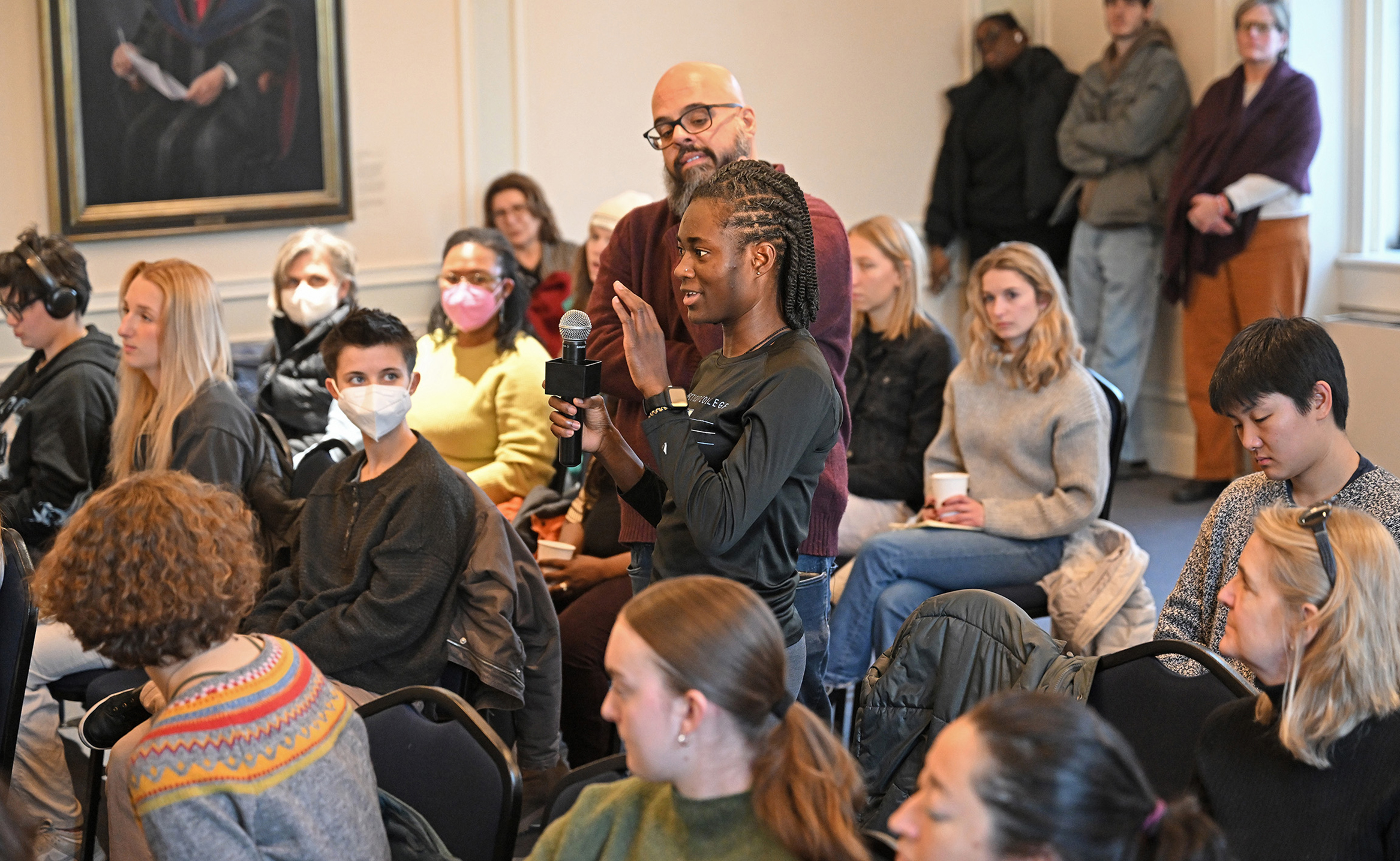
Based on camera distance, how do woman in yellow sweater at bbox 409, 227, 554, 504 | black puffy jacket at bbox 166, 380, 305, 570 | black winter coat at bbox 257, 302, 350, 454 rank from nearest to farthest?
black puffy jacket at bbox 166, 380, 305, 570 < woman in yellow sweater at bbox 409, 227, 554, 504 < black winter coat at bbox 257, 302, 350, 454

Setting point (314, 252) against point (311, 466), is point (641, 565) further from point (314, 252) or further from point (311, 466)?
point (314, 252)

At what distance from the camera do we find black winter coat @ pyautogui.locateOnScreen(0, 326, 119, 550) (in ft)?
11.1

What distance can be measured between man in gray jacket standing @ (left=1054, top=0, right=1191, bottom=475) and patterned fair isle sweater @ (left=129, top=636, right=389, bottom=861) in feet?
16.1

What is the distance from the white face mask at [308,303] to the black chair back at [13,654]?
1813 millimetres

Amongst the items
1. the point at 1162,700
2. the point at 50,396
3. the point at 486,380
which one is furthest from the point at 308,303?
the point at 1162,700

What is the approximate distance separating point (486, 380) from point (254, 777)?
90.2 inches

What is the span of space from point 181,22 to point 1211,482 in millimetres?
4482

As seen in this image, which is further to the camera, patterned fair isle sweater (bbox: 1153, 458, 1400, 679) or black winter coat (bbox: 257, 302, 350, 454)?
black winter coat (bbox: 257, 302, 350, 454)

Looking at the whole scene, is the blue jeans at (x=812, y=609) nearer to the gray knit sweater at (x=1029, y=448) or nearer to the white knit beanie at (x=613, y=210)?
the gray knit sweater at (x=1029, y=448)

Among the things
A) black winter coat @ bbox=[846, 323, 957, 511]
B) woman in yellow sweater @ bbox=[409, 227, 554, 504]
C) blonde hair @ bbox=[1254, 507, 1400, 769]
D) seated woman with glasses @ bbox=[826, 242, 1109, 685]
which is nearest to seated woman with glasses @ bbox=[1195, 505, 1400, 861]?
blonde hair @ bbox=[1254, 507, 1400, 769]

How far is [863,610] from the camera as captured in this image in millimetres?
3312

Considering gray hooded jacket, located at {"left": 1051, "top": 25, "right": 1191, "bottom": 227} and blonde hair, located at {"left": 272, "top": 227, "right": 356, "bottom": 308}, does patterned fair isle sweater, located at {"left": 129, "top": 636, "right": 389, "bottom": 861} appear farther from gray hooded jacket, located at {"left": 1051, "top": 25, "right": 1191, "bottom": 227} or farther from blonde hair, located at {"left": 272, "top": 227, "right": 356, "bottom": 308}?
gray hooded jacket, located at {"left": 1051, "top": 25, "right": 1191, "bottom": 227}

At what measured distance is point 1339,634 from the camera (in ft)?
5.17

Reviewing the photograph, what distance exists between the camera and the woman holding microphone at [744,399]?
5.87ft
